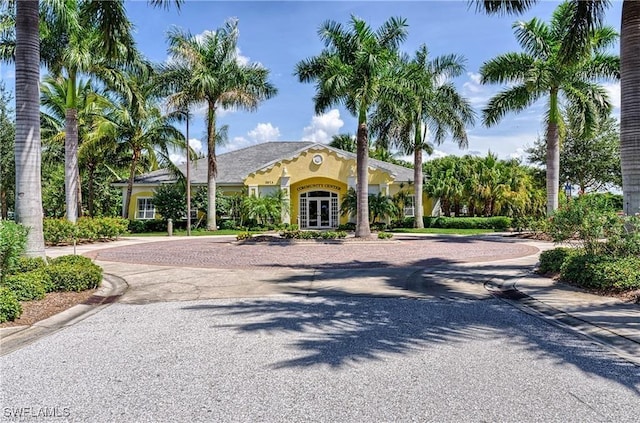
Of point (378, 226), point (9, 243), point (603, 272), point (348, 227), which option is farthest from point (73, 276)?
point (378, 226)

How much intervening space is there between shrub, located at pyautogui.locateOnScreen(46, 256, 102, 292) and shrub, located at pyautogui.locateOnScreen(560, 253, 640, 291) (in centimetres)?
998

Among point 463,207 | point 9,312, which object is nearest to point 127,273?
point 9,312

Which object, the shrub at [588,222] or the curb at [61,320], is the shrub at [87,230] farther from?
the shrub at [588,222]

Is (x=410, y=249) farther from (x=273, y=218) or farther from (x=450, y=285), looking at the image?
(x=273, y=218)

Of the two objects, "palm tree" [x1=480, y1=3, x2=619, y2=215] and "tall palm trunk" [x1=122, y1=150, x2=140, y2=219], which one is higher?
"palm tree" [x1=480, y1=3, x2=619, y2=215]

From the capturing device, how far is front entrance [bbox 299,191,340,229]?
1267 inches

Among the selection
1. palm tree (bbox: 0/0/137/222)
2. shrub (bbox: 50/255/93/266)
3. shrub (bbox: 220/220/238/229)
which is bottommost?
shrub (bbox: 50/255/93/266)

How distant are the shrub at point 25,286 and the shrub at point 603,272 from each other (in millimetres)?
10239

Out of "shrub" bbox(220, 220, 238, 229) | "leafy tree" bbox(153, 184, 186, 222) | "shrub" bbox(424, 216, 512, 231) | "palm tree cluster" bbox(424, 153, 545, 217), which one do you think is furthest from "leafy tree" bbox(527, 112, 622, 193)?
"leafy tree" bbox(153, 184, 186, 222)

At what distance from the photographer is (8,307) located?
6.21m

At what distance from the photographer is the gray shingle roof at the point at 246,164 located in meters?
31.2

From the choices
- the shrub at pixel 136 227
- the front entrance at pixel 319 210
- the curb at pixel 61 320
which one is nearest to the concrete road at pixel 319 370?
the curb at pixel 61 320

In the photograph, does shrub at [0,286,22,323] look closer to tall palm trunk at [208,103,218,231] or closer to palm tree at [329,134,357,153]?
tall palm trunk at [208,103,218,231]

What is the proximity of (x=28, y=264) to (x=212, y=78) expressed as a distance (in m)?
18.5
